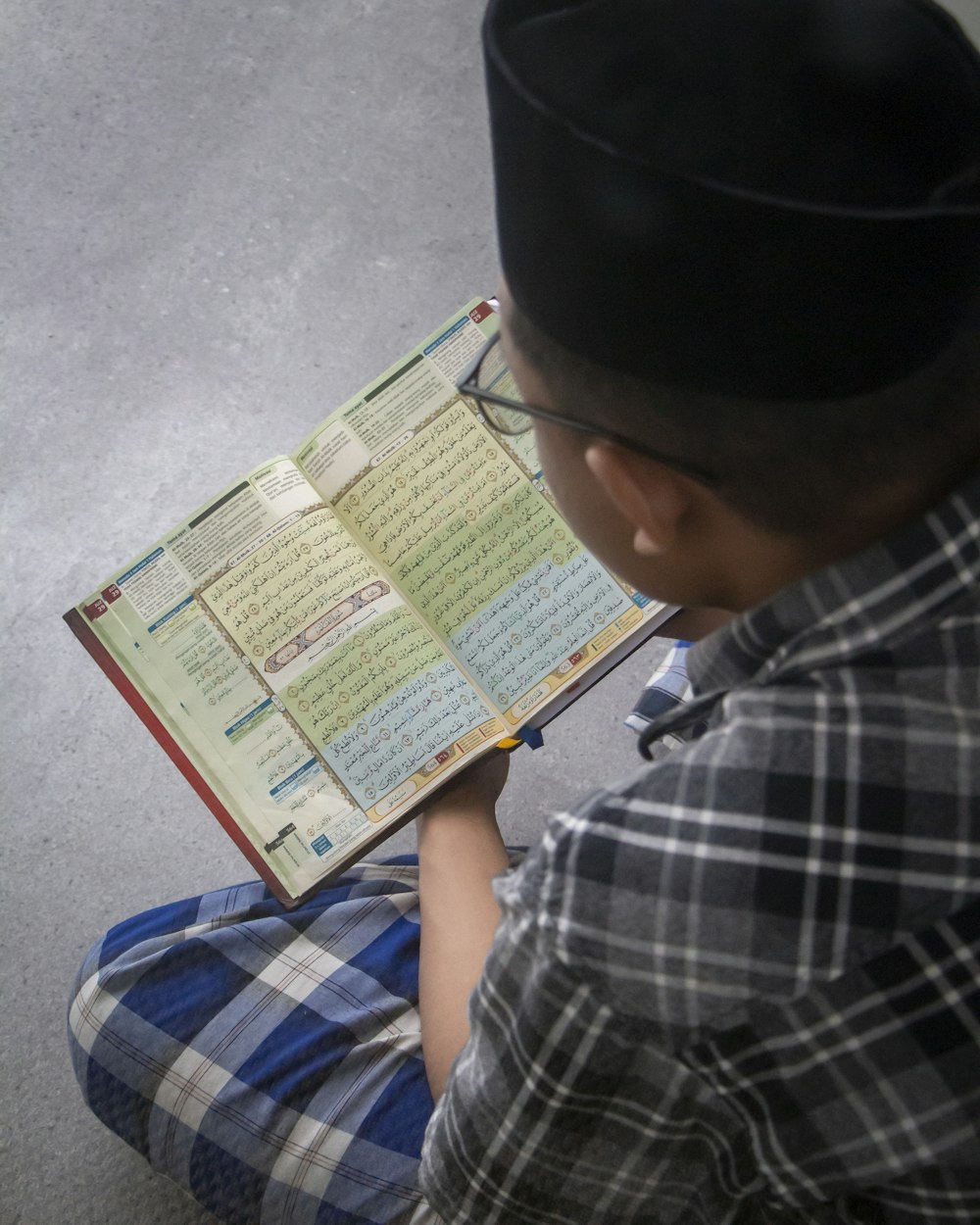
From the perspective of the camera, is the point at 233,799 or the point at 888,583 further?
the point at 233,799

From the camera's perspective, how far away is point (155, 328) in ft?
4.80

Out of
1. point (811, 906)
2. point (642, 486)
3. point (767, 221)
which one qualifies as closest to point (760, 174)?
point (767, 221)

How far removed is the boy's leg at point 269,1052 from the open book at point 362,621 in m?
0.09

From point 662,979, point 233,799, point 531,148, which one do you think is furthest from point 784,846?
point 233,799

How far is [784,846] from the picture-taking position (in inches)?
18.6

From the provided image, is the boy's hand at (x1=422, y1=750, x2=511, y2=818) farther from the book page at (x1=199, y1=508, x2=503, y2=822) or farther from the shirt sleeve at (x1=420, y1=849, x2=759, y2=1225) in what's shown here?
the shirt sleeve at (x1=420, y1=849, x2=759, y2=1225)

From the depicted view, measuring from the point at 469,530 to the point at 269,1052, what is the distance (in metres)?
0.40

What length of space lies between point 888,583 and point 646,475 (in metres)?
0.12

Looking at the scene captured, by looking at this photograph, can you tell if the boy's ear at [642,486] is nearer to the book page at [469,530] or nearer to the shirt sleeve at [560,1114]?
the shirt sleeve at [560,1114]

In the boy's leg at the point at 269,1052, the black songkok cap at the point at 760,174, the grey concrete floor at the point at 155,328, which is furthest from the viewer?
the grey concrete floor at the point at 155,328

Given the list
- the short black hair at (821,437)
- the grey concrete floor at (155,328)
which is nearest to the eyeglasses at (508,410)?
the short black hair at (821,437)

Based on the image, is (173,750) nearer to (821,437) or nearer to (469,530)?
(469,530)

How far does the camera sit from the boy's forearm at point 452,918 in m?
0.77

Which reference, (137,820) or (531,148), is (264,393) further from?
(531,148)
